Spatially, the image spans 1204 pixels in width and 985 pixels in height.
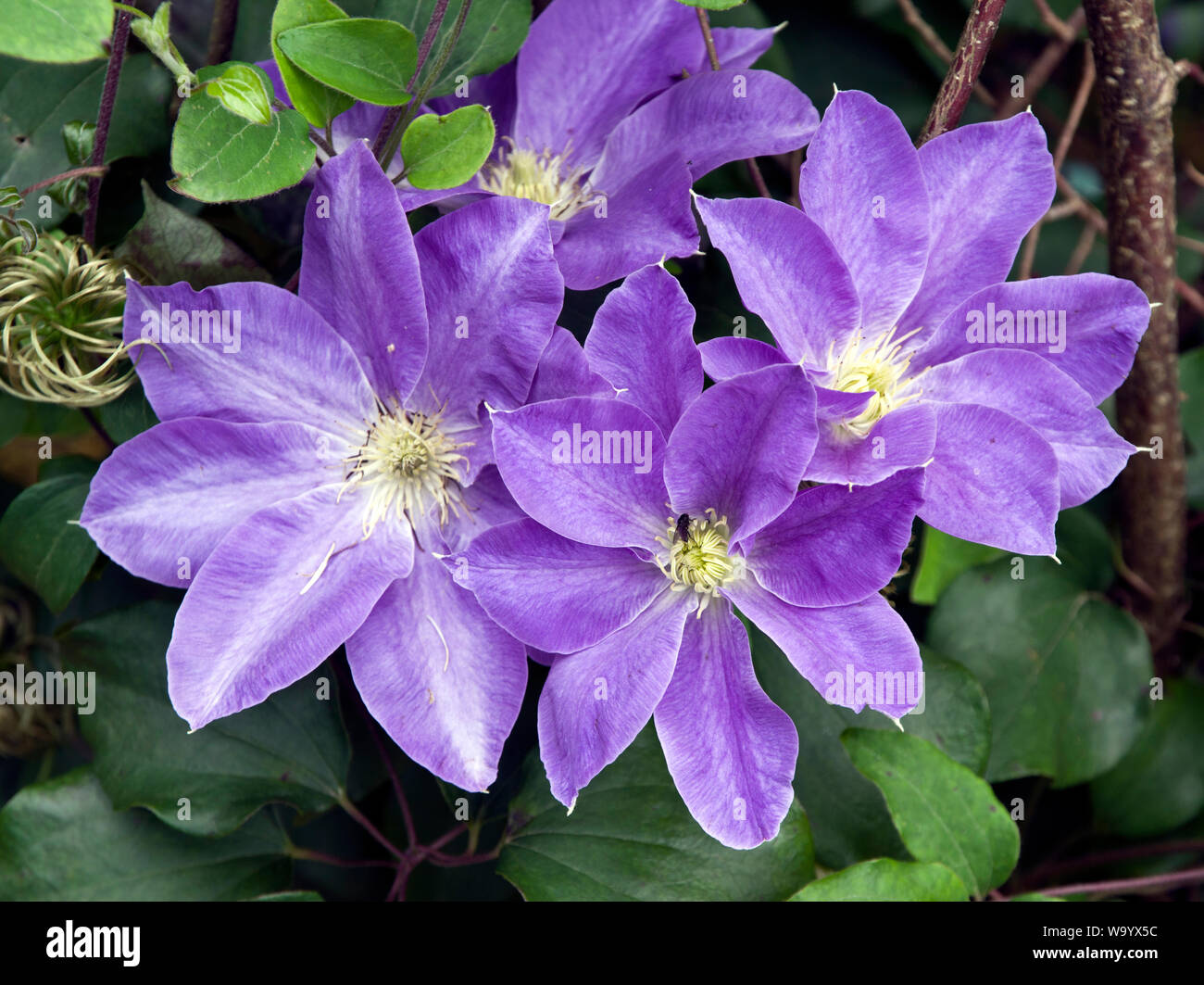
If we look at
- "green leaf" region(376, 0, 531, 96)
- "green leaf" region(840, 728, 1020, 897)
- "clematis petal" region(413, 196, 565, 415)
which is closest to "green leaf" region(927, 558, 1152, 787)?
"green leaf" region(840, 728, 1020, 897)

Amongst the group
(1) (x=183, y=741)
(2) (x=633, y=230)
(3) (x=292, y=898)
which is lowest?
(3) (x=292, y=898)

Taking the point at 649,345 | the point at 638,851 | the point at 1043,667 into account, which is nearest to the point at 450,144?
the point at 649,345

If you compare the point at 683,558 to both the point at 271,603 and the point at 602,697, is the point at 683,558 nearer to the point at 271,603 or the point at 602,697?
the point at 602,697

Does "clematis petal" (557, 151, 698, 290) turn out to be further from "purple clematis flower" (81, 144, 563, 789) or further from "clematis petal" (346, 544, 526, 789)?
"clematis petal" (346, 544, 526, 789)

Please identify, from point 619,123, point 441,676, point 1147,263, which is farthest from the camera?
point 1147,263
